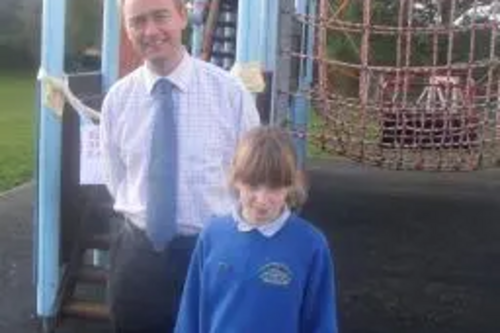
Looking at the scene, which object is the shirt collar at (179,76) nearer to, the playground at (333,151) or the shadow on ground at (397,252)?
the playground at (333,151)

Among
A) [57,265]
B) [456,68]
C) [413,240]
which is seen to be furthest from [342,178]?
[57,265]

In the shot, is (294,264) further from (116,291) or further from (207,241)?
(116,291)

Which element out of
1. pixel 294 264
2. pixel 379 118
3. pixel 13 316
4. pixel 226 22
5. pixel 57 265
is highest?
pixel 226 22

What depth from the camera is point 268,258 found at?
8.49 ft

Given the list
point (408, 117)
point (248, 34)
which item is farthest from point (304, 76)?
point (248, 34)

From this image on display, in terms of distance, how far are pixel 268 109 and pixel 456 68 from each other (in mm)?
1415

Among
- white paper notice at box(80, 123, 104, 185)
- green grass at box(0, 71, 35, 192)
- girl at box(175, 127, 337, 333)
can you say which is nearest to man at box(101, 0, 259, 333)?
girl at box(175, 127, 337, 333)

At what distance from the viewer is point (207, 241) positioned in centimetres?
267

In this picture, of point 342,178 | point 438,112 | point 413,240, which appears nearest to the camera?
point 438,112

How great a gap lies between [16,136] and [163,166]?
40.6ft

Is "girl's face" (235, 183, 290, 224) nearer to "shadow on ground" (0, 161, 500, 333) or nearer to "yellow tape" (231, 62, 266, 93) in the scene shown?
"yellow tape" (231, 62, 266, 93)

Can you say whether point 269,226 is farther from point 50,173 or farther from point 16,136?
point 16,136

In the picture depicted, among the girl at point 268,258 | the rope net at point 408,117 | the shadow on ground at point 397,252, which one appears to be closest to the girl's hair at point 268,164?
the girl at point 268,258

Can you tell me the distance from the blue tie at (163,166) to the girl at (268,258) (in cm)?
30
